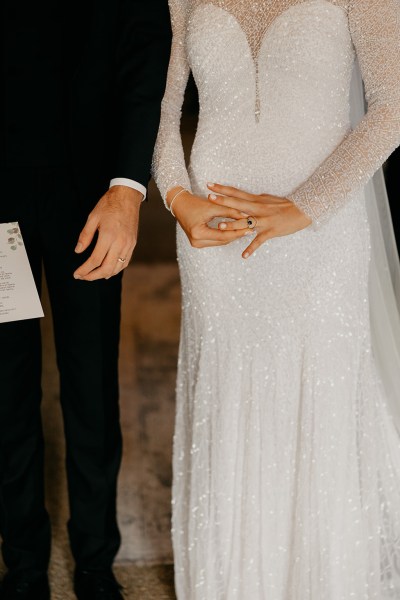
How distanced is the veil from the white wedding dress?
5 cm

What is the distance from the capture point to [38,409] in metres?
1.89

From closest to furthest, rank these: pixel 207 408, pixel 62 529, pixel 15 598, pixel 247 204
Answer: pixel 247 204, pixel 207 408, pixel 15 598, pixel 62 529

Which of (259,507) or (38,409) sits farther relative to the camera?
(38,409)

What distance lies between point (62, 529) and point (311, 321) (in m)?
1.09

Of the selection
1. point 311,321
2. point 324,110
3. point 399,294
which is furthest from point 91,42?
point 399,294

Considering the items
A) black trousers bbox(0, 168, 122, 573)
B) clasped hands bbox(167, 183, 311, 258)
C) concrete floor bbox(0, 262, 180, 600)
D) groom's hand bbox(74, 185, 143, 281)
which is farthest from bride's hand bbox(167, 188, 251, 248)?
concrete floor bbox(0, 262, 180, 600)

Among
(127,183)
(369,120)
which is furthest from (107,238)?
(369,120)

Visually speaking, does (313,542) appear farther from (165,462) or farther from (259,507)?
(165,462)

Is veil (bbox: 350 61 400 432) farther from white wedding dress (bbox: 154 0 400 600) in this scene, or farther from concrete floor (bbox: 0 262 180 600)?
concrete floor (bbox: 0 262 180 600)

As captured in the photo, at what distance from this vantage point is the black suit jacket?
1.65 metres

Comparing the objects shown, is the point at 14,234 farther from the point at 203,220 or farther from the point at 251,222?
the point at 251,222

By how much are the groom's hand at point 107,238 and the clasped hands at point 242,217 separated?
0.14 metres

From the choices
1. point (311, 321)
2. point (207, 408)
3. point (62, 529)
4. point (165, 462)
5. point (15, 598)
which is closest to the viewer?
point (311, 321)

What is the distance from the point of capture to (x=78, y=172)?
66.2 inches
